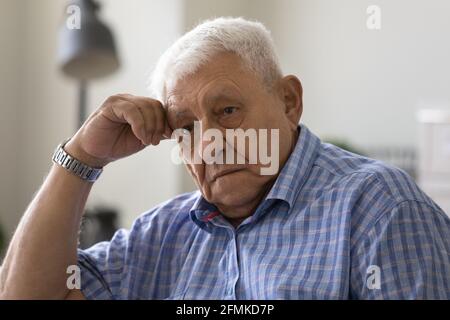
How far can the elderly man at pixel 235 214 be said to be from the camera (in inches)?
38.9

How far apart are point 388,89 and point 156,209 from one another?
2.21m

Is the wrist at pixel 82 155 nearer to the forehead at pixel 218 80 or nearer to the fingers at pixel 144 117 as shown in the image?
the fingers at pixel 144 117

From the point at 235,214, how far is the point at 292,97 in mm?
248

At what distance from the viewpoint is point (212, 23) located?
1176mm

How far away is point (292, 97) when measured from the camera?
1.24 meters

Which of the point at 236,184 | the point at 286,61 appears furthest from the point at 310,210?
the point at 286,61

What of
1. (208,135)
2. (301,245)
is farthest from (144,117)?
(301,245)

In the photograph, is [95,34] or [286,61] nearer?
[95,34]

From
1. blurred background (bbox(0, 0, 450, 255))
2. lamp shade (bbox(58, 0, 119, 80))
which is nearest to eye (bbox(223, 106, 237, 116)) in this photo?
blurred background (bbox(0, 0, 450, 255))

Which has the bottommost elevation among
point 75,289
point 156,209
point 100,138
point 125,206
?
point 125,206

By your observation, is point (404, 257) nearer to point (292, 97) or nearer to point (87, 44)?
point (292, 97)

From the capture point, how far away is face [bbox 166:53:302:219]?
1.14 metres
